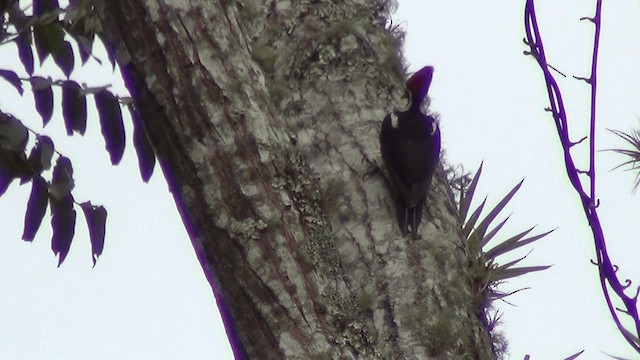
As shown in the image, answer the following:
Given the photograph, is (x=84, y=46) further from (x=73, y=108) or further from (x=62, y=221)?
(x=62, y=221)

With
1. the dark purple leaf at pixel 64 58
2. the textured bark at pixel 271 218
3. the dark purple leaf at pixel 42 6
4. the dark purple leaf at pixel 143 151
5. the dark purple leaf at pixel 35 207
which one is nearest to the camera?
the textured bark at pixel 271 218

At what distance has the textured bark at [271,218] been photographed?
241cm

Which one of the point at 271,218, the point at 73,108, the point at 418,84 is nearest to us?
the point at 271,218

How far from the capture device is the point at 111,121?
3.01 meters

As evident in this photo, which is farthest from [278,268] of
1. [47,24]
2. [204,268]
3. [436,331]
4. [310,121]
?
[47,24]

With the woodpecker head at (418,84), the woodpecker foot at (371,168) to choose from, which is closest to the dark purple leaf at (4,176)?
the woodpecker foot at (371,168)

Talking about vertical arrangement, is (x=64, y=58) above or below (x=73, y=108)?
above

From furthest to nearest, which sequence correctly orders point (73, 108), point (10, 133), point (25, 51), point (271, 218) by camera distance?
point (25, 51)
point (73, 108)
point (10, 133)
point (271, 218)

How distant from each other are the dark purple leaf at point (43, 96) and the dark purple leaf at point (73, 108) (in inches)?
1.5

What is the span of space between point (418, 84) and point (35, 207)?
121 centimetres

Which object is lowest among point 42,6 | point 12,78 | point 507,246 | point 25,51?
point 507,246

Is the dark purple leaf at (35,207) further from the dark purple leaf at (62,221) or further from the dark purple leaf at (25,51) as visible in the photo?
the dark purple leaf at (25,51)

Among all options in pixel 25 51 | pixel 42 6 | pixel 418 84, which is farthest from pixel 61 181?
pixel 418 84

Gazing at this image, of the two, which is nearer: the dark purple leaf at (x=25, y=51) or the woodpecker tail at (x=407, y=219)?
the woodpecker tail at (x=407, y=219)
